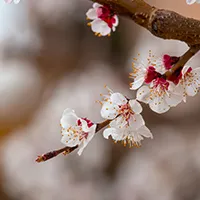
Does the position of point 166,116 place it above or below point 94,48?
below

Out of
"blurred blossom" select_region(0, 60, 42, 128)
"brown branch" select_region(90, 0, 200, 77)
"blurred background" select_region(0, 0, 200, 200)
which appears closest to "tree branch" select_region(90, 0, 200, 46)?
"brown branch" select_region(90, 0, 200, 77)

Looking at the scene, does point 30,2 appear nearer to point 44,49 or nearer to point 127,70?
point 44,49

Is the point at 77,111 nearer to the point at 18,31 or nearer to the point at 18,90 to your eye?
the point at 18,90

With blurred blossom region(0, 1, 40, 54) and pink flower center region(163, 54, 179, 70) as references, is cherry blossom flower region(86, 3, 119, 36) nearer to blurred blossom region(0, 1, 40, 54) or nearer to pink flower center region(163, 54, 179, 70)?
pink flower center region(163, 54, 179, 70)

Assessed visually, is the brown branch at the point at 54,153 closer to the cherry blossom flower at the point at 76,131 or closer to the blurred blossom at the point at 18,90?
the cherry blossom flower at the point at 76,131

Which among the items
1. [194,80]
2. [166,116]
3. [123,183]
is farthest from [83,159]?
[194,80]

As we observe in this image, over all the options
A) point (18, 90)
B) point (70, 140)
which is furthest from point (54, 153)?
point (18, 90)
